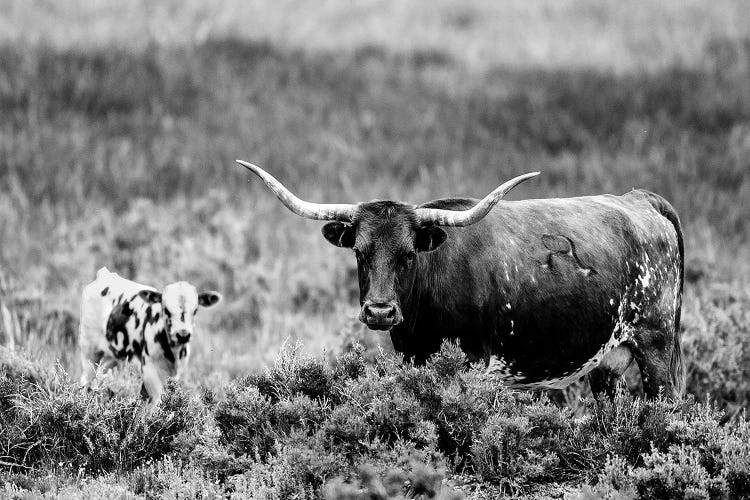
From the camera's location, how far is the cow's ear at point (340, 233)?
5.95m

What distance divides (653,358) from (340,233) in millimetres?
2199

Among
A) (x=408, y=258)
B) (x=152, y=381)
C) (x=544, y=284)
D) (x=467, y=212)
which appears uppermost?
(x=467, y=212)

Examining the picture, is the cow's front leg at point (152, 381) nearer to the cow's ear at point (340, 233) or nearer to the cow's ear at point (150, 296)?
the cow's ear at point (150, 296)

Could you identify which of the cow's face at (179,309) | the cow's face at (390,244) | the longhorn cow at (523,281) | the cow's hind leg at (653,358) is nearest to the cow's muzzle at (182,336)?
the cow's face at (179,309)

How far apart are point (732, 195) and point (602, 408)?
7.97 m

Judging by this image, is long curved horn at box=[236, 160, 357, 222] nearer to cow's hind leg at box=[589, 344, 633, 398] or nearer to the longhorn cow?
the longhorn cow

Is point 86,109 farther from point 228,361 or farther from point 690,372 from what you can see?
point 690,372

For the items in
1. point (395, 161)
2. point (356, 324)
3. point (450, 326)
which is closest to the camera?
point (450, 326)

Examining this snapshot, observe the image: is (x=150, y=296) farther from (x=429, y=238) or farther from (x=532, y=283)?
(x=532, y=283)

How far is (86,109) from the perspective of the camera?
15477mm

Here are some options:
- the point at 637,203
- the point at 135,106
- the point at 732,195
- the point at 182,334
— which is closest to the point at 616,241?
the point at 637,203

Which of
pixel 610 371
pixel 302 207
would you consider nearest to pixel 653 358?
pixel 610 371

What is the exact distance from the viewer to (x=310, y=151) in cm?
1484

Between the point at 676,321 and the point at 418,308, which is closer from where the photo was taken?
the point at 418,308
